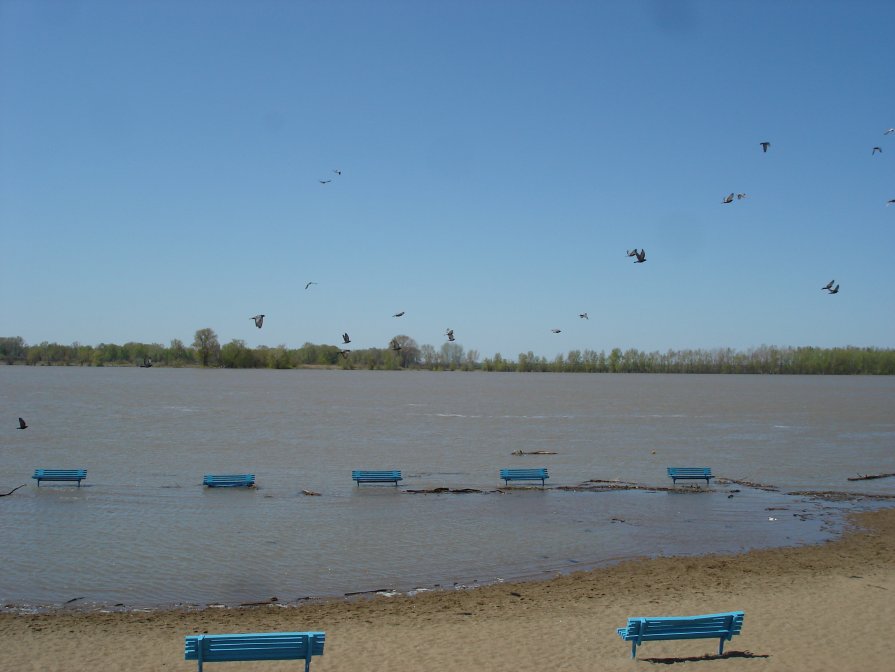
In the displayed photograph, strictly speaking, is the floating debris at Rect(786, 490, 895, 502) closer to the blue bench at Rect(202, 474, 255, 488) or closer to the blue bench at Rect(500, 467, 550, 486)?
the blue bench at Rect(500, 467, 550, 486)

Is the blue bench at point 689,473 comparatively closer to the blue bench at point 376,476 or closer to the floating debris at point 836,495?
the floating debris at point 836,495

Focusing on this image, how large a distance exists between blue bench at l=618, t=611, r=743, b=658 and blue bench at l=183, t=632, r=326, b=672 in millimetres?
4271

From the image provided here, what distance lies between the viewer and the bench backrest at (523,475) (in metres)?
27.4

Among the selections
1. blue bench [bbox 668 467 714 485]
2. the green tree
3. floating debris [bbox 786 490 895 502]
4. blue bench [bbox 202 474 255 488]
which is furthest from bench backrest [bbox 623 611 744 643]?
the green tree

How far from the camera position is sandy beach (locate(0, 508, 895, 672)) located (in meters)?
10.6

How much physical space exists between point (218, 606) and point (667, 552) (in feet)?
34.5

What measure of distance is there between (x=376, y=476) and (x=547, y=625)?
53.0 feet

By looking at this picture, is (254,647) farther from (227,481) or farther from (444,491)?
(227,481)

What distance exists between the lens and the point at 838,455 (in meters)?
39.1

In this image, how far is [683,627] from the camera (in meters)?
10.4

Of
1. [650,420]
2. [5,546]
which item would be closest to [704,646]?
[5,546]

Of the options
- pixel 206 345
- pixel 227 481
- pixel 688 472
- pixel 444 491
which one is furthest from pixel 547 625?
pixel 206 345

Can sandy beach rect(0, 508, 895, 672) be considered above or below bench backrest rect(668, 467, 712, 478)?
below

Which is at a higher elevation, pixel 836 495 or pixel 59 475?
pixel 59 475
